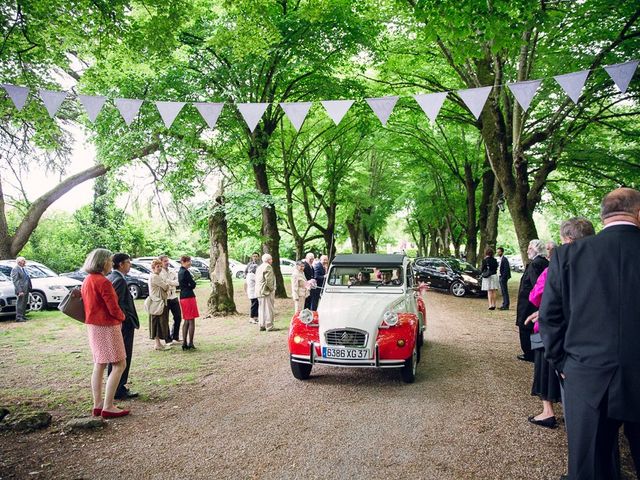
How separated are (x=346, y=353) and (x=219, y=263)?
8125mm

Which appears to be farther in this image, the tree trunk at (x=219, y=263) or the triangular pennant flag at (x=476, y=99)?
the tree trunk at (x=219, y=263)

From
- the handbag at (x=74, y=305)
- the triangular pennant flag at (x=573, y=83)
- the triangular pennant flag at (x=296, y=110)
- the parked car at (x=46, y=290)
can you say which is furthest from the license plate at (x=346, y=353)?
the parked car at (x=46, y=290)

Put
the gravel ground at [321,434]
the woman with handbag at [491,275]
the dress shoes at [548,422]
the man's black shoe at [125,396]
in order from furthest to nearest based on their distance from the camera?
1. the woman with handbag at [491,275]
2. the man's black shoe at [125,396]
3. the dress shoes at [548,422]
4. the gravel ground at [321,434]

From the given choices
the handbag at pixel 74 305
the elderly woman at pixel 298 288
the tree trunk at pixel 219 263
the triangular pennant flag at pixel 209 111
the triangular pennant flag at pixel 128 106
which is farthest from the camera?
the tree trunk at pixel 219 263

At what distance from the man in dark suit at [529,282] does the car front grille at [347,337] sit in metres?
2.12

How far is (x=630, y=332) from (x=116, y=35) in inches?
375

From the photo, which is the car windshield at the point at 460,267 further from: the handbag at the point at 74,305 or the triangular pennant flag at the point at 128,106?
the handbag at the point at 74,305

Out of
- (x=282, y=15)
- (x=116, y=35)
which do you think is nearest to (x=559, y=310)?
(x=116, y=35)

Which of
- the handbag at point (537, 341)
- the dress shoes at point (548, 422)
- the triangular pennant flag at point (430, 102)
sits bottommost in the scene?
the dress shoes at point (548, 422)

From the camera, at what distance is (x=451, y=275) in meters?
19.9

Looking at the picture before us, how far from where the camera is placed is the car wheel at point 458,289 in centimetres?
1925

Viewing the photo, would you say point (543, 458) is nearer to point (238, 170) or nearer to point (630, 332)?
point (630, 332)

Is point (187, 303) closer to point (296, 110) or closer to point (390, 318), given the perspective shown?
point (296, 110)

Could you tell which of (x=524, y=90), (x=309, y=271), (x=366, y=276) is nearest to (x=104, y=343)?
(x=366, y=276)
